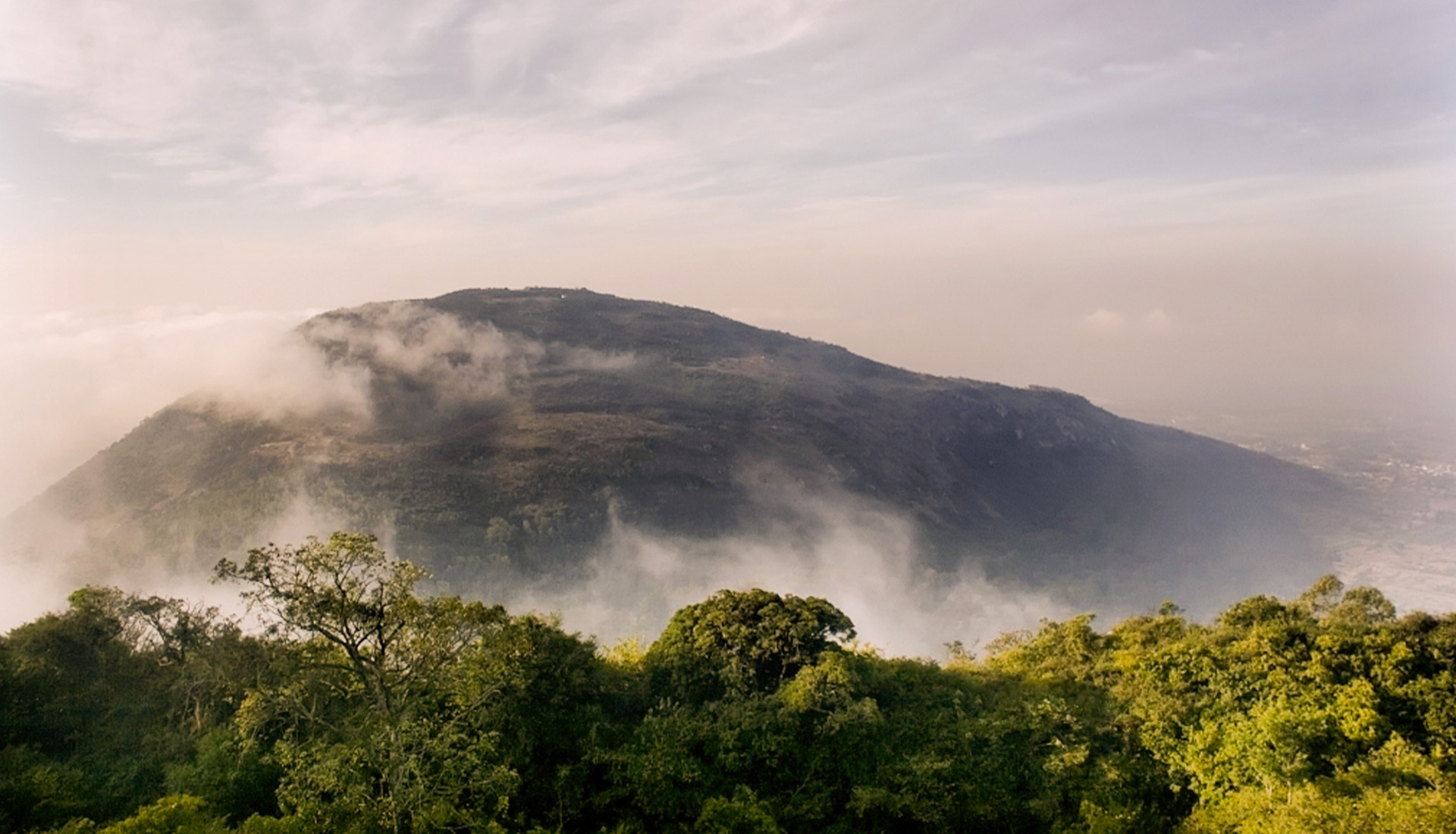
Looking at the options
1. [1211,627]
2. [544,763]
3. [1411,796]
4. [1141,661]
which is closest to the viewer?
[1411,796]

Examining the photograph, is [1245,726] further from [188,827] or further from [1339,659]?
[188,827]

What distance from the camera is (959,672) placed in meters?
36.4

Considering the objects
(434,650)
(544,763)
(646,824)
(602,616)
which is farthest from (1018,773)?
(602,616)

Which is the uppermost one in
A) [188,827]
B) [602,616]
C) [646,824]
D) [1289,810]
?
[188,827]

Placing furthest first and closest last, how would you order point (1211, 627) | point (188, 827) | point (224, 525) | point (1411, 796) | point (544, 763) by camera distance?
1. point (224, 525)
2. point (1211, 627)
3. point (544, 763)
4. point (1411, 796)
5. point (188, 827)

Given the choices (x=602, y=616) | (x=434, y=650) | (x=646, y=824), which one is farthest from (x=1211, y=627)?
(x=602, y=616)

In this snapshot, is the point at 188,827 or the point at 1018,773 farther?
the point at 1018,773

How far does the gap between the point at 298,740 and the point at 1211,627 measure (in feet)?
122

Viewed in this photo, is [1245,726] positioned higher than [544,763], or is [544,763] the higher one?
[1245,726]

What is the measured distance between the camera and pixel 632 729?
29734 mm

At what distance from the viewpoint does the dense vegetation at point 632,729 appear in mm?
22141

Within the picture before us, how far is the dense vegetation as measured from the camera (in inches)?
872

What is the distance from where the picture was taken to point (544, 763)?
26844 mm

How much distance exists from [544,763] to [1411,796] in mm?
25743
